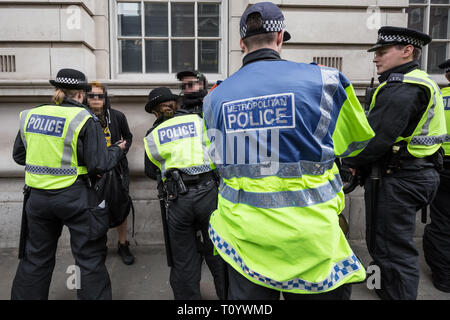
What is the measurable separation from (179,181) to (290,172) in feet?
4.86

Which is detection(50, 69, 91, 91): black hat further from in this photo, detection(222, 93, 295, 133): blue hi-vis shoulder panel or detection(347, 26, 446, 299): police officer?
detection(347, 26, 446, 299): police officer

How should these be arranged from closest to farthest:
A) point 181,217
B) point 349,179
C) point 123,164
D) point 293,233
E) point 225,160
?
point 293,233
point 225,160
point 181,217
point 349,179
point 123,164

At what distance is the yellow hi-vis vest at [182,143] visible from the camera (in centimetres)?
275

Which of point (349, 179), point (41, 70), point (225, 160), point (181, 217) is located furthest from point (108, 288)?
point (41, 70)

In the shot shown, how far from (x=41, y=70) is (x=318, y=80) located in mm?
4188

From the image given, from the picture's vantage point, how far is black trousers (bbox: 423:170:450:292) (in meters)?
3.36

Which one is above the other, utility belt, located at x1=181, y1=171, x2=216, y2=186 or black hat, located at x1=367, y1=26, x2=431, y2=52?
black hat, located at x1=367, y1=26, x2=431, y2=52

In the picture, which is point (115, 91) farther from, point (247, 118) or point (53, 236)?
Result: point (247, 118)

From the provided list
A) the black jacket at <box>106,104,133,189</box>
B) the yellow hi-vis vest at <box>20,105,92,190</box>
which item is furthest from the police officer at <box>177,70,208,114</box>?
the black jacket at <box>106,104,133,189</box>

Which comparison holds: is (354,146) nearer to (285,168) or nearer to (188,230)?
(285,168)

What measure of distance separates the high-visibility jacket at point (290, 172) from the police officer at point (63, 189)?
1.59m

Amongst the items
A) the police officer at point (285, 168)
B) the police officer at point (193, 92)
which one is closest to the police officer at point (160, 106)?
the police officer at point (193, 92)

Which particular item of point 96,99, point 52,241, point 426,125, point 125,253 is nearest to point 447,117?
point 426,125
